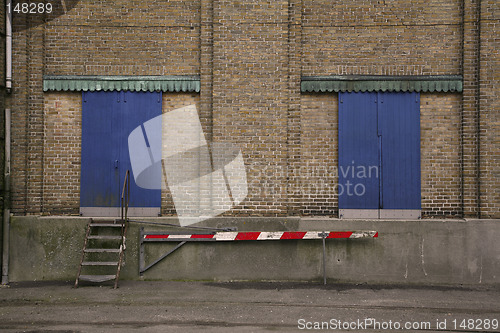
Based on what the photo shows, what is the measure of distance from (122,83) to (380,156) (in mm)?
5663

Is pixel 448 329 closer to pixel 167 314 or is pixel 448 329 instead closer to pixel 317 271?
pixel 317 271

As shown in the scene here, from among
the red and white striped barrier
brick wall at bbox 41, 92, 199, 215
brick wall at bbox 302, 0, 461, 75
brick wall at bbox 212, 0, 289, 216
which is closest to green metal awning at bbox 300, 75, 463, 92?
brick wall at bbox 302, 0, 461, 75

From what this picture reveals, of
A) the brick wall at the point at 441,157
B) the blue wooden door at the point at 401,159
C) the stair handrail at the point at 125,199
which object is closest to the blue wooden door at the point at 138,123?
the stair handrail at the point at 125,199

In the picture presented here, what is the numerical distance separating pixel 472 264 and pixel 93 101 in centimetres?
852

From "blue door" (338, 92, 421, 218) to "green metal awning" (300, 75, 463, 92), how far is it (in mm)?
151

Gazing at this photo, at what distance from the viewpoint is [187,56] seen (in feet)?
28.5

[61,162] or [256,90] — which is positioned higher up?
[256,90]

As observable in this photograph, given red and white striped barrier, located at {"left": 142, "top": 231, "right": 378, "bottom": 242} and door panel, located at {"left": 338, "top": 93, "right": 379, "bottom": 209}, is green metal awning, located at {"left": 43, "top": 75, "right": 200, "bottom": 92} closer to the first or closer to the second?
red and white striped barrier, located at {"left": 142, "top": 231, "right": 378, "bottom": 242}

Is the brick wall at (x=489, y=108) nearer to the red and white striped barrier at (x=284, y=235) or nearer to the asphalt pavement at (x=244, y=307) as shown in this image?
the asphalt pavement at (x=244, y=307)


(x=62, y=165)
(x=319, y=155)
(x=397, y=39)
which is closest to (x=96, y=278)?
(x=62, y=165)

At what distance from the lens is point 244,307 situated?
669 cm

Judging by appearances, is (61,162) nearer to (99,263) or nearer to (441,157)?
(99,263)

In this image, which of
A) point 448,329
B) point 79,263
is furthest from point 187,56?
point 448,329

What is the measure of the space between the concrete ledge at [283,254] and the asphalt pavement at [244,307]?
0.88ft
